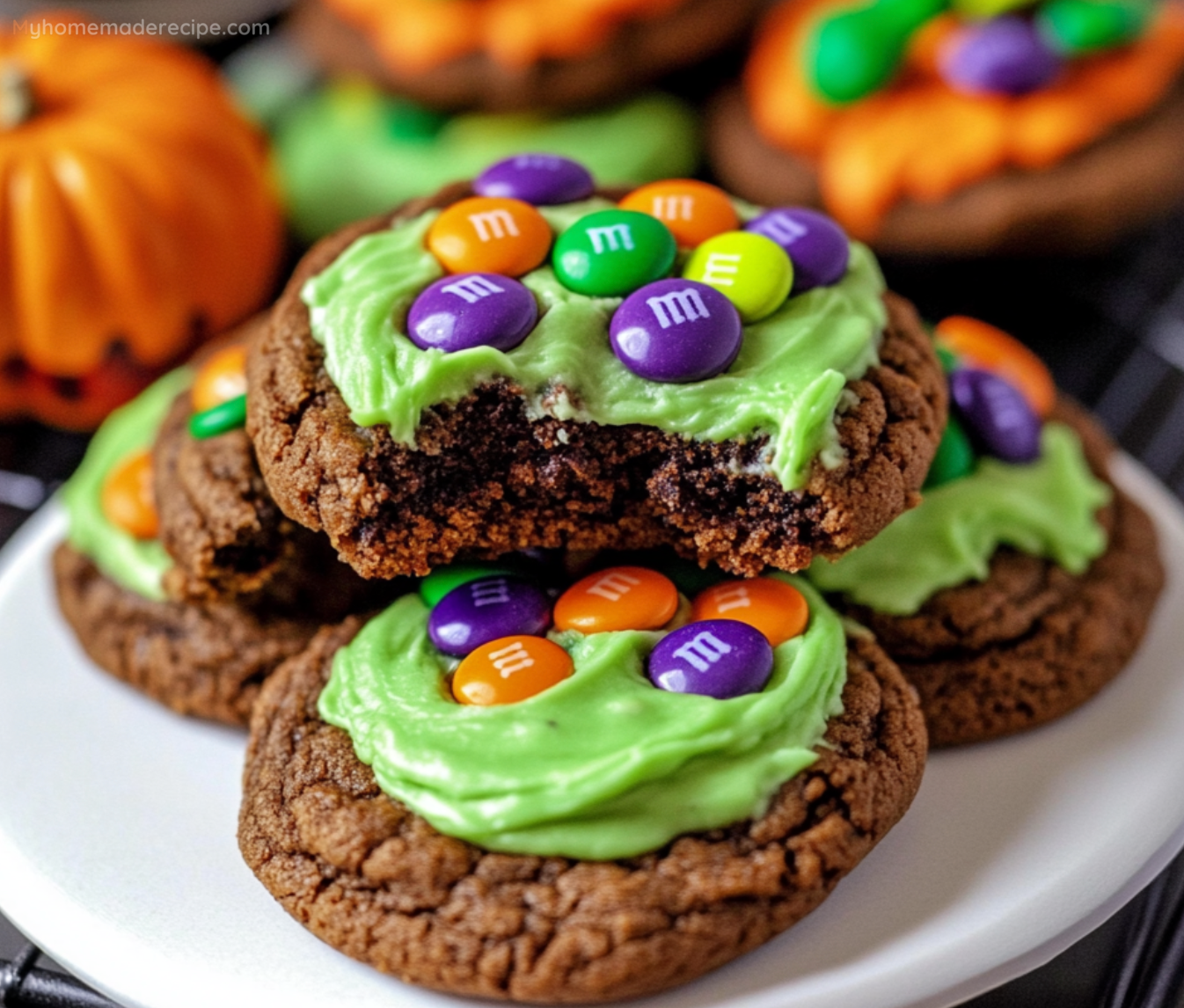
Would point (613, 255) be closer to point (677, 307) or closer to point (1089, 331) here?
point (677, 307)

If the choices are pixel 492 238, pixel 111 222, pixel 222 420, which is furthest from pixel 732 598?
pixel 111 222

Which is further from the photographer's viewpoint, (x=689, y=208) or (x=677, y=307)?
(x=689, y=208)

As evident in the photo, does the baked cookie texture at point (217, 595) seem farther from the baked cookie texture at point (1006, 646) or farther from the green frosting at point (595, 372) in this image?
the baked cookie texture at point (1006, 646)

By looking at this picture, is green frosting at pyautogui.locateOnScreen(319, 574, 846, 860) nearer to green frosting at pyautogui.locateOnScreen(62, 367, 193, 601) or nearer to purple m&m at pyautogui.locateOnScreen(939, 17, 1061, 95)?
green frosting at pyautogui.locateOnScreen(62, 367, 193, 601)

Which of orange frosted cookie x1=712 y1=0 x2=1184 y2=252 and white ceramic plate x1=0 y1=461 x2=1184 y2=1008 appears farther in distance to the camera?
orange frosted cookie x1=712 y1=0 x2=1184 y2=252

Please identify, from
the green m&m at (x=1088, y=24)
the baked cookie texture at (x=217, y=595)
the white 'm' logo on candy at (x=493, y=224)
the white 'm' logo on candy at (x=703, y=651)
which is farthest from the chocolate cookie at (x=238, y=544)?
the green m&m at (x=1088, y=24)

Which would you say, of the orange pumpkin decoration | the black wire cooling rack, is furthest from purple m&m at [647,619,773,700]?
the orange pumpkin decoration
